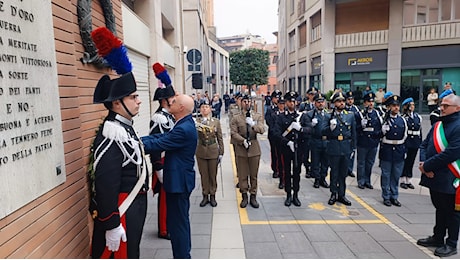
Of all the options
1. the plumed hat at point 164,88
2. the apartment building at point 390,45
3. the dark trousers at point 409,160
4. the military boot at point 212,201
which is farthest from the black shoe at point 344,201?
the apartment building at point 390,45

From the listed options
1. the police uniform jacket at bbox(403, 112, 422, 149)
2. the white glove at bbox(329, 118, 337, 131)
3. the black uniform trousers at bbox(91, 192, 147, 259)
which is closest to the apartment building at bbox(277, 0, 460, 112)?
the police uniform jacket at bbox(403, 112, 422, 149)

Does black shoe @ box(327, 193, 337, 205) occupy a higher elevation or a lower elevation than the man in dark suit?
lower

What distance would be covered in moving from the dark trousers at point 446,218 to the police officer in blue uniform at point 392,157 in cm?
166

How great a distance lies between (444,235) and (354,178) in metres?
3.72

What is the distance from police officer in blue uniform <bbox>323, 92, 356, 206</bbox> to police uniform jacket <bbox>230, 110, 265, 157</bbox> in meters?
1.30

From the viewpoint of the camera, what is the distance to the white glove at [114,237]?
270cm

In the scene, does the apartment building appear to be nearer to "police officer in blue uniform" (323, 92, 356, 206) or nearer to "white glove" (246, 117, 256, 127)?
"police officer in blue uniform" (323, 92, 356, 206)

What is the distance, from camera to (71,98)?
3.09 m

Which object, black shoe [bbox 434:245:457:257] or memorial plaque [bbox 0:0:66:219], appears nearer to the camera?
memorial plaque [bbox 0:0:66:219]

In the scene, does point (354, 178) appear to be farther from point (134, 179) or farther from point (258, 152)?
point (134, 179)

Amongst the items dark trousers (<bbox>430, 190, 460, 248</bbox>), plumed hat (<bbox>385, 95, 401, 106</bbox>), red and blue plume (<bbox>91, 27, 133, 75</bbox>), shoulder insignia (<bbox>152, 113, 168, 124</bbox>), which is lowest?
dark trousers (<bbox>430, 190, 460, 248</bbox>)

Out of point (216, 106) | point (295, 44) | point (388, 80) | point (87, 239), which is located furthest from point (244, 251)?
point (295, 44)

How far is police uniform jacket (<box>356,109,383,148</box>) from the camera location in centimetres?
699

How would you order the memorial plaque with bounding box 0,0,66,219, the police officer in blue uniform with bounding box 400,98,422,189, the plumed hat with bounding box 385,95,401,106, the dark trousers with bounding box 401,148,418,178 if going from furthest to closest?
the dark trousers with bounding box 401,148,418,178 < the police officer in blue uniform with bounding box 400,98,422,189 < the plumed hat with bounding box 385,95,401,106 < the memorial plaque with bounding box 0,0,66,219
